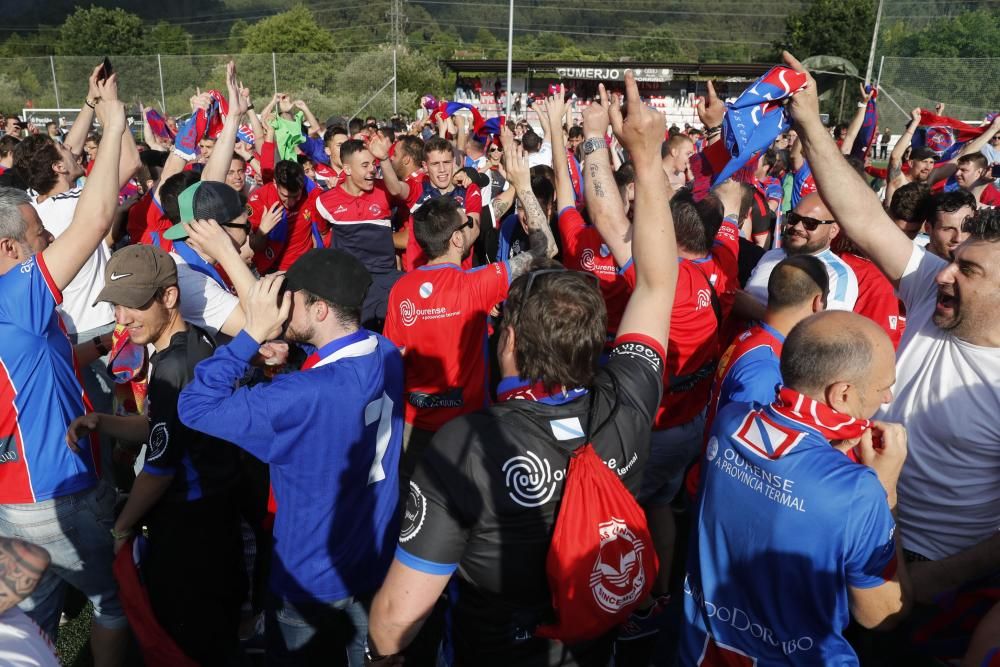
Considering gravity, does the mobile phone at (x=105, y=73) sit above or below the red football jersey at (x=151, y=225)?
above

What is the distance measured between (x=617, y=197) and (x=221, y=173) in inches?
108

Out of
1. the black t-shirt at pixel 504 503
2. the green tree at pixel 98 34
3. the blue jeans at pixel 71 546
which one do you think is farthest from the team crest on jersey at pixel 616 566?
the green tree at pixel 98 34

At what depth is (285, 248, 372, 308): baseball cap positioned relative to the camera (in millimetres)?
2654

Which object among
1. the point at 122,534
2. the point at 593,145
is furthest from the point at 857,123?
the point at 122,534

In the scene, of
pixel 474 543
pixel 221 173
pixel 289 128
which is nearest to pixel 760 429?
pixel 474 543

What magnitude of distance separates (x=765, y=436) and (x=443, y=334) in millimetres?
2506

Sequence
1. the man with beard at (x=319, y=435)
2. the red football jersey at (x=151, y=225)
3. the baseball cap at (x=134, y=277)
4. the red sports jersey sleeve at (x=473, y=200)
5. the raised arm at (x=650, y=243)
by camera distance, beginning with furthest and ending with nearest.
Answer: the red sports jersey sleeve at (x=473, y=200) → the red football jersey at (x=151, y=225) → the baseball cap at (x=134, y=277) → the man with beard at (x=319, y=435) → the raised arm at (x=650, y=243)

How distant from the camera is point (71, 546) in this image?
124 inches

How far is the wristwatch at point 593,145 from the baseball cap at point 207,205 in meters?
2.06

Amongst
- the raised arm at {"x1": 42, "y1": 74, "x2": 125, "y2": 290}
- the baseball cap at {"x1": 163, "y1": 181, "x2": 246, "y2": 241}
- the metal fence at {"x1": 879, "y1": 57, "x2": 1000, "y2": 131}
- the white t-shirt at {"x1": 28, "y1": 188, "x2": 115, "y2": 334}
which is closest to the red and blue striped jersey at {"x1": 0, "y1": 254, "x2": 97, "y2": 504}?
the raised arm at {"x1": 42, "y1": 74, "x2": 125, "y2": 290}

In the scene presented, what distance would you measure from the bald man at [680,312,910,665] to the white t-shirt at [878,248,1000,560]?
0.66m

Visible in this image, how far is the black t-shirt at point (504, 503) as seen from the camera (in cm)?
194

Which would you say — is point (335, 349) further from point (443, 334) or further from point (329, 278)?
point (443, 334)

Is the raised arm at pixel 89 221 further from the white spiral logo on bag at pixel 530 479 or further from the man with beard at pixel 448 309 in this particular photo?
the white spiral logo on bag at pixel 530 479
